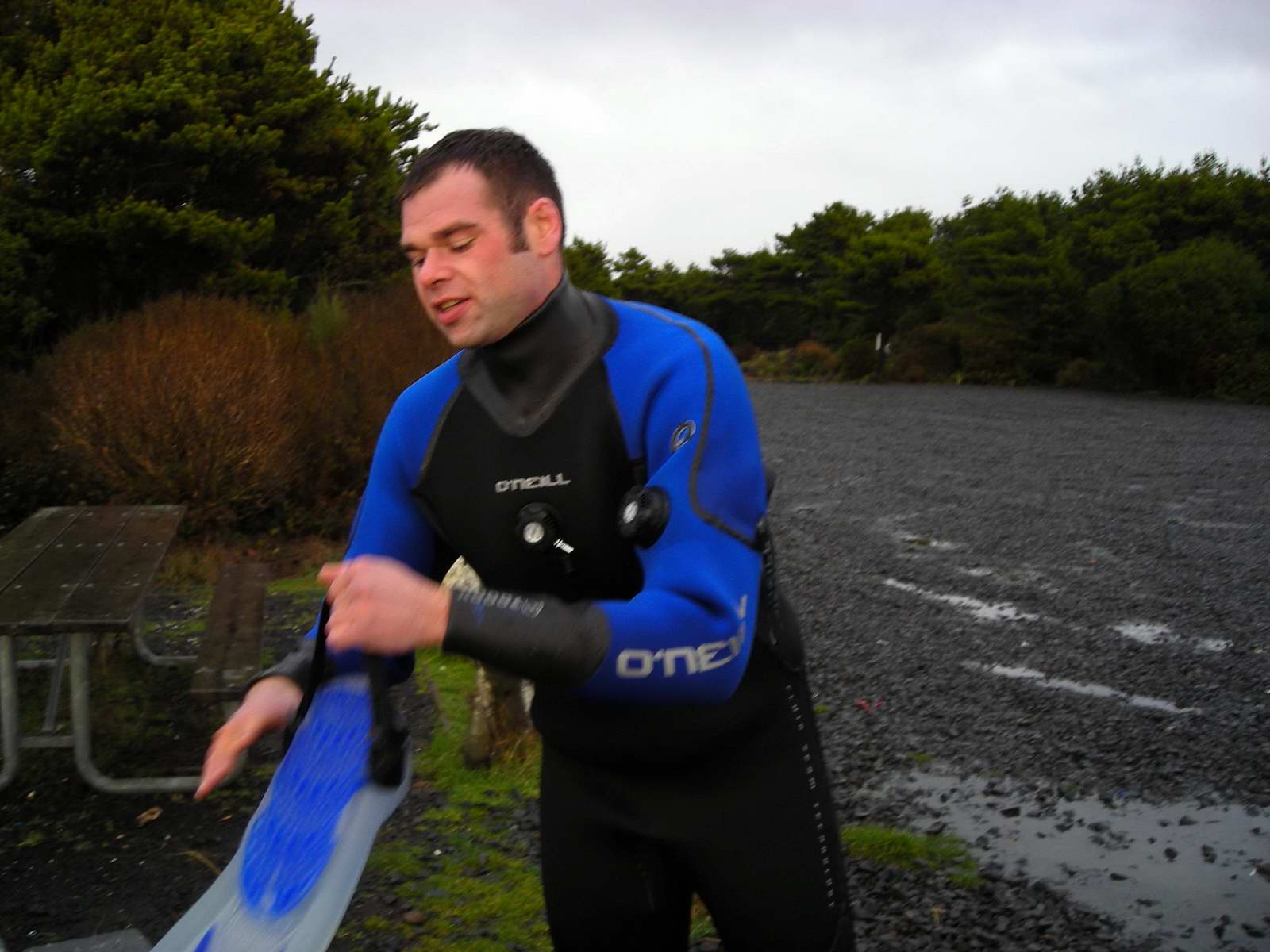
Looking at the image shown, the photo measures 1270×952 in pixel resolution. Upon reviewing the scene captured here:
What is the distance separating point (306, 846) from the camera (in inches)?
71.7

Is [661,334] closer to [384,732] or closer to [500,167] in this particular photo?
[500,167]

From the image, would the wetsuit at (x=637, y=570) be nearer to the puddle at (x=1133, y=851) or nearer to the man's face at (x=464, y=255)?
the man's face at (x=464, y=255)

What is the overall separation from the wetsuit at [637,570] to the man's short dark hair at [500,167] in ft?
0.57

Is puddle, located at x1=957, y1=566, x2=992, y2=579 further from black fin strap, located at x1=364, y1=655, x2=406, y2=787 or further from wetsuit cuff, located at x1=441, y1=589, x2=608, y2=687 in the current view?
wetsuit cuff, located at x1=441, y1=589, x2=608, y2=687

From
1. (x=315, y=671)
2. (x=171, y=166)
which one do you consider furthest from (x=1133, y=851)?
(x=171, y=166)

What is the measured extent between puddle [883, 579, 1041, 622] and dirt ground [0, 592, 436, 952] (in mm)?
3694

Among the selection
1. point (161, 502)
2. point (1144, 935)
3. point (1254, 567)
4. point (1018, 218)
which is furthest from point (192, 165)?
point (1018, 218)

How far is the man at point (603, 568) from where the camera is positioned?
1.72 m

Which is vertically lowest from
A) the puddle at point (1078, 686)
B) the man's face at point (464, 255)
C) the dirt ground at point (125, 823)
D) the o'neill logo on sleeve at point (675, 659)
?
the dirt ground at point (125, 823)

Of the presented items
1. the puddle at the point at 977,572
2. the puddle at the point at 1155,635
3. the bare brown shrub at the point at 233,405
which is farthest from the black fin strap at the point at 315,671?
the puddle at the point at 977,572

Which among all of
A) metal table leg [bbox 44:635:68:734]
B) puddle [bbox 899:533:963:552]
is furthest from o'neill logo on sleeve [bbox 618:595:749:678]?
puddle [bbox 899:533:963:552]

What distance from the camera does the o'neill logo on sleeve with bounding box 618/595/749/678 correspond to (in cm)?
168

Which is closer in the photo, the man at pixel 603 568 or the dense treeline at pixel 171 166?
the man at pixel 603 568

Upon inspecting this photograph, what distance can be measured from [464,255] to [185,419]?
753 cm
